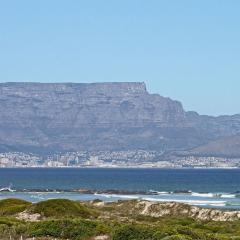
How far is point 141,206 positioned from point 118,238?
64.1 meters

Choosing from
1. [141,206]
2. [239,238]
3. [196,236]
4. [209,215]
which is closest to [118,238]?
[196,236]

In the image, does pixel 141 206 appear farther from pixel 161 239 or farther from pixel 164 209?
pixel 161 239

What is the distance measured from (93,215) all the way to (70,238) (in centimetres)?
2614

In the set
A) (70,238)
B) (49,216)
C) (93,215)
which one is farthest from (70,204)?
(70,238)

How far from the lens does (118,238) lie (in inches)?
1638

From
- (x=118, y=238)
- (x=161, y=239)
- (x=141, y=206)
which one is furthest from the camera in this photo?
(x=141, y=206)

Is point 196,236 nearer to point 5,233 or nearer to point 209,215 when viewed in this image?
point 5,233

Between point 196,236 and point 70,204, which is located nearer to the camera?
point 196,236

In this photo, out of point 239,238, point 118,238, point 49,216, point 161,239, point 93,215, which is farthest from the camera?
point 93,215

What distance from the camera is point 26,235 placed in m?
42.6

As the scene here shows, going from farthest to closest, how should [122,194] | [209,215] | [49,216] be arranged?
[122,194]
[209,215]
[49,216]

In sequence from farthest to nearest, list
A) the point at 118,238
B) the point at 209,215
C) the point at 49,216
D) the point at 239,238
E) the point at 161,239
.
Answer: the point at 209,215 < the point at 49,216 < the point at 239,238 < the point at 118,238 < the point at 161,239

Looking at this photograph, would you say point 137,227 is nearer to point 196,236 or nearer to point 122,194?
point 196,236

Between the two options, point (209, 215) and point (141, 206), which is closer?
point (209, 215)
